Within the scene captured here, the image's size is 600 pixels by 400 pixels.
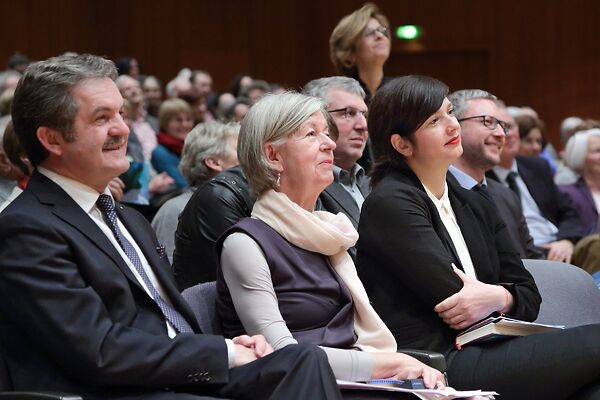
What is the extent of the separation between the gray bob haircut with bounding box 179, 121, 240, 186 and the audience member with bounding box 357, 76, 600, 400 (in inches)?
55.8

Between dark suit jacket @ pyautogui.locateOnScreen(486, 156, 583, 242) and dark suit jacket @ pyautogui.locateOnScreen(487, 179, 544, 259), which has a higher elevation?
dark suit jacket @ pyautogui.locateOnScreen(487, 179, 544, 259)

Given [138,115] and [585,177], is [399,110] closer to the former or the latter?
[585,177]

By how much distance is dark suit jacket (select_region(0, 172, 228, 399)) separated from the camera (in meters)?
2.23

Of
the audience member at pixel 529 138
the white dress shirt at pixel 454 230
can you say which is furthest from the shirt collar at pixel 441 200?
the audience member at pixel 529 138

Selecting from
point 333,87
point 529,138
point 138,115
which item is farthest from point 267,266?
point 138,115

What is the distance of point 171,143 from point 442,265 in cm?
432

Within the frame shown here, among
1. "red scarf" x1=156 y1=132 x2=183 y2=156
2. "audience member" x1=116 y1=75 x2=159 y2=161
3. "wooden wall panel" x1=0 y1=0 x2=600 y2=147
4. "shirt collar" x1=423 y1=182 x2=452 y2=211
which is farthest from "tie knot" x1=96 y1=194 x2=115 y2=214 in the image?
"wooden wall panel" x1=0 y1=0 x2=600 y2=147

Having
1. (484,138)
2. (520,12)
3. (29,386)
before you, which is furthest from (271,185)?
(520,12)

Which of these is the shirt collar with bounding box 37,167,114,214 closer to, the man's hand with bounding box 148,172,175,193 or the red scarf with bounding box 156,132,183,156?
the man's hand with bounding box 148,172,175,193

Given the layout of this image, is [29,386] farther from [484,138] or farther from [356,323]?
[484,138]

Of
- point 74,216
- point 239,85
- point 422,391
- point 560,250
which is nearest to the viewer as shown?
point 74,216

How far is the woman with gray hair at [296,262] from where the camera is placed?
2.63m

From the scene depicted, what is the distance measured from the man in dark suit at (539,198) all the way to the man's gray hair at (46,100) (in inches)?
151

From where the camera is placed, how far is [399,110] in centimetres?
328
